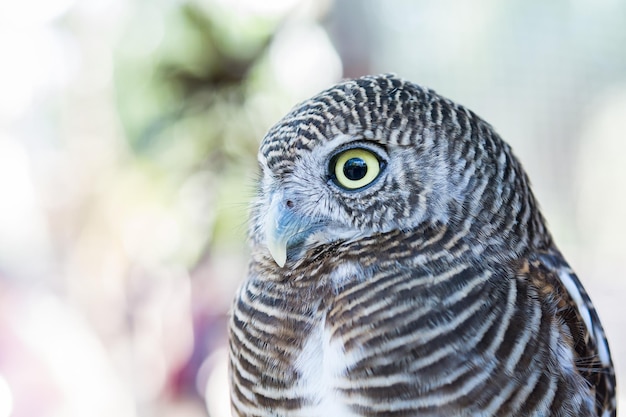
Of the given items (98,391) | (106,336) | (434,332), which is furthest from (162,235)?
(434,332)

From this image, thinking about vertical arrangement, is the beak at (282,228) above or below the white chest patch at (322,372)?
above

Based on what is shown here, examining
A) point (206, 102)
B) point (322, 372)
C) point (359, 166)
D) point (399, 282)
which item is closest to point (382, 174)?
point (359, 166)

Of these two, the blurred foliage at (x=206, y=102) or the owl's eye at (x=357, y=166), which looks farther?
the blurred foliage at (x=206, y=102)

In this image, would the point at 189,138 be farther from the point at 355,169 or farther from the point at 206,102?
the point at 355,169

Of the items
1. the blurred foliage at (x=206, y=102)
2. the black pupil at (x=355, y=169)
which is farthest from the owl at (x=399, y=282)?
the blurred foliage at (x=206, y=102)

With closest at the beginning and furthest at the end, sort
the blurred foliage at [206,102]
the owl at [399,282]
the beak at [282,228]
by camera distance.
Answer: the owl at [399,282] < the beak at [282,228] < the blurred foliage at [206,102]

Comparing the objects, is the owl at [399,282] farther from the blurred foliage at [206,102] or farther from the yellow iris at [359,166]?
the blurred foliage at [206,102]
